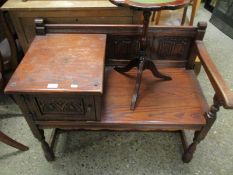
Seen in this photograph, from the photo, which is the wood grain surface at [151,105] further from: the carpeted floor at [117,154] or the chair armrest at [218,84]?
the carpeted floor at [117,154]

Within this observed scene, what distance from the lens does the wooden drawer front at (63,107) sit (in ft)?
3.34

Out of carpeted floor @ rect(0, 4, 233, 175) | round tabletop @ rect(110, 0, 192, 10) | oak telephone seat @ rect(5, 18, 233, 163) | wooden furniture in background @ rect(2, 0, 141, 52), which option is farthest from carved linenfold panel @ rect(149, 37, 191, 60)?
carpeted floor @ rect(0, 4, 233, 175)

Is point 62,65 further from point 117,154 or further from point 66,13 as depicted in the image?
point 117,154

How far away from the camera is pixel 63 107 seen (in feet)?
3.50

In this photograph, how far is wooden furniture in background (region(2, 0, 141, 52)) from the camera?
1.42 metres

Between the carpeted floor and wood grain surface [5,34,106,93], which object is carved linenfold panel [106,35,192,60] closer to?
wood grain surface [5,34,106,93]

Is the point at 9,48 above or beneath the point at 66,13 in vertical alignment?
beneath

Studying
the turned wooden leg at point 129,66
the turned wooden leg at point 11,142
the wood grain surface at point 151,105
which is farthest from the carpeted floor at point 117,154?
the turned wooden leg at point 129,66

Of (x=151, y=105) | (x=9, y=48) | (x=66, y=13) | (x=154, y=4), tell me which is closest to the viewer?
(x=154, y=4)

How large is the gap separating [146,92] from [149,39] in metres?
0.34

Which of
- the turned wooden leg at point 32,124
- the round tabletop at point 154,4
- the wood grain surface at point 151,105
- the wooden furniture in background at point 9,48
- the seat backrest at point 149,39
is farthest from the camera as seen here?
the wooden furniture in background at point 9,48

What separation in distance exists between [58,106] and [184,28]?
2.82 ft

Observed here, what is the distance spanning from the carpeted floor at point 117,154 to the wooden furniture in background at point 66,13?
0.76m

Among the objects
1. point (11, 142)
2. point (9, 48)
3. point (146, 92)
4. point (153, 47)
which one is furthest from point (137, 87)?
point (9, 48)
